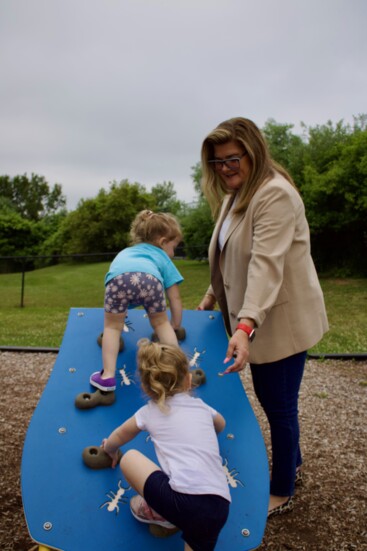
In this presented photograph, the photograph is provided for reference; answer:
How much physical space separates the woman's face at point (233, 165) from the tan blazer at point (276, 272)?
14cm

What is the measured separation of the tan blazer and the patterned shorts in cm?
56

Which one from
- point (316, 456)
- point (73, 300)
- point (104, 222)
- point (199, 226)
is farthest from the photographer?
point (104, 222)

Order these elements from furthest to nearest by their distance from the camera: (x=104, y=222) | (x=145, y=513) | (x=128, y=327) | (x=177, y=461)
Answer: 1. (x=104, y=222)
2. (x=128, y=327)
3. (x=145, y=513)
4. (x=177, y=461)

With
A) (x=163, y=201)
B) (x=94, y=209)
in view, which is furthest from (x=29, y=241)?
(x=163, y=201)

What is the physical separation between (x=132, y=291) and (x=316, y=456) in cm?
174

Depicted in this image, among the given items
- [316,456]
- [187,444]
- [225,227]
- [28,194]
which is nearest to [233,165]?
[225,227]

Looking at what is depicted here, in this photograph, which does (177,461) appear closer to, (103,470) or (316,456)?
(103,470)

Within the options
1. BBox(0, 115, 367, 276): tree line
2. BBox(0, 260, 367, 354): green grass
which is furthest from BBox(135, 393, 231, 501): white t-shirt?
BBox(0, 115, 367, 276): tree line

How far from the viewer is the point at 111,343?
8.61ft

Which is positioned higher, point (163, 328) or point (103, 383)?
point (163, 328)

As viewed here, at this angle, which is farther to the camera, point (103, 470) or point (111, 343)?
point (111, 343)

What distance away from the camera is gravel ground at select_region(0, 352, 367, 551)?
2.42 meters

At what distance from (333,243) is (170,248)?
12.3 metres

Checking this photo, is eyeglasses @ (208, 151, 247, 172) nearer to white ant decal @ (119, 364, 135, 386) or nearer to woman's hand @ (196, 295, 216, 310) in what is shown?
woman's hand @ (196, 295, 216, 310)
